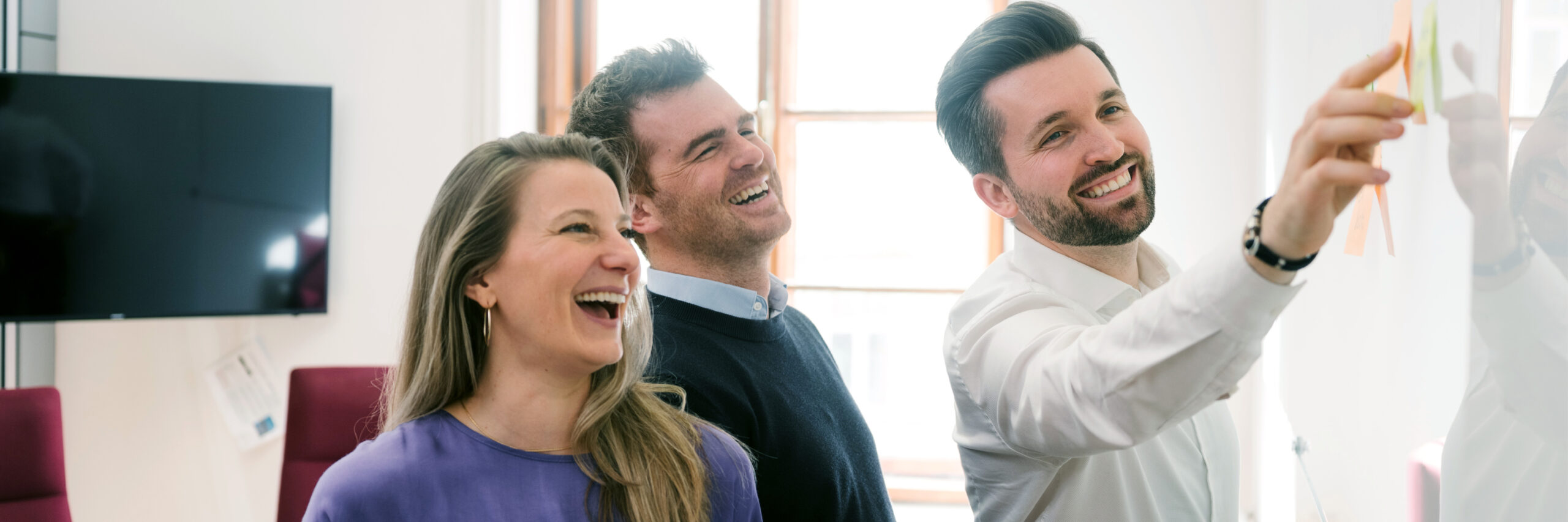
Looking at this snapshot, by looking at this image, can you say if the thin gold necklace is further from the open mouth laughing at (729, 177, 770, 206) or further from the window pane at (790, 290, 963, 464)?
the window pane at (790, 290, 963, 464)

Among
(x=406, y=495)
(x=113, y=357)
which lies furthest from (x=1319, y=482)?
(x=113, y=357)

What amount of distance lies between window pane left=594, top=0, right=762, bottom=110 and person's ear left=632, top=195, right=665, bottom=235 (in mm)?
1726

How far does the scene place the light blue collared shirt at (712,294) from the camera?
129cm

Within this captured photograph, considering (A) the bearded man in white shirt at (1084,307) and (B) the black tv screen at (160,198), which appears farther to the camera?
(B) the black tv screen at (160,198)

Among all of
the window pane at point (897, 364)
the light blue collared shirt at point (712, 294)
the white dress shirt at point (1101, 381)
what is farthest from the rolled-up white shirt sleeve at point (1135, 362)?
the window pane at point (897, 364)

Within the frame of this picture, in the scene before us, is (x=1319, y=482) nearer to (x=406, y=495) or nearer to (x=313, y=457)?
(x=406, y=495)

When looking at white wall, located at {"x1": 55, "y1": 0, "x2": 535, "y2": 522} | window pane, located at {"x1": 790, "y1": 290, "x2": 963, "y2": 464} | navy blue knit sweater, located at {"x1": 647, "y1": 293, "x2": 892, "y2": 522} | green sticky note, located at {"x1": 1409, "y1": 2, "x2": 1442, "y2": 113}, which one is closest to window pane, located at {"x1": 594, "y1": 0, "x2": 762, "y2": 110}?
white wall, located at {"x1": 55, "y1": 0, "x2": 535, "y2": 522}

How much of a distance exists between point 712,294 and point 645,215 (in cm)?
18

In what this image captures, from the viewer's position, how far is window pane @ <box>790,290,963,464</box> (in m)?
2.95

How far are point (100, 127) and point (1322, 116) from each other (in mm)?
2987

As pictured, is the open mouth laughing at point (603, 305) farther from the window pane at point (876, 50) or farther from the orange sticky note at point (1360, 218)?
the window pane at point (876, 50)

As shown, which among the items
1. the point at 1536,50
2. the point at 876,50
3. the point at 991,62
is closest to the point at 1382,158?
the point at 1536,50

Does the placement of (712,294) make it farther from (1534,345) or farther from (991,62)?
(1534,345)

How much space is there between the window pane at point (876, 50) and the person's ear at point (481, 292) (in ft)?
6.64
